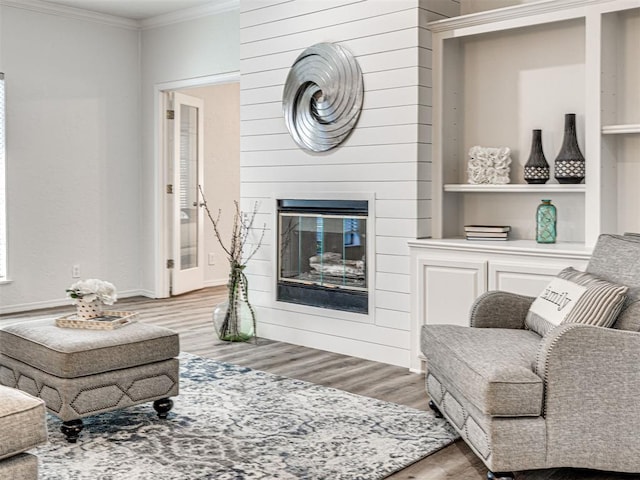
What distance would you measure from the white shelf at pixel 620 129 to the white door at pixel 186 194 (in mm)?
4460

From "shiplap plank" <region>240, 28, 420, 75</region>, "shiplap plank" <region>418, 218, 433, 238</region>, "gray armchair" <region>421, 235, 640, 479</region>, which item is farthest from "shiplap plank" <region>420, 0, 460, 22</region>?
"gray armchair" <region>421, 235, 640, 479</region>

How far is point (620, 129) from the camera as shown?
3.68 metres

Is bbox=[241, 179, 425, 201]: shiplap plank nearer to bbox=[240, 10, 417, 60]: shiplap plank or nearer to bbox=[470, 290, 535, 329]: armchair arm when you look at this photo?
bbox=[240, 10, 417, 60]: shiplap plank

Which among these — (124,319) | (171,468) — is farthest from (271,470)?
(124,319)

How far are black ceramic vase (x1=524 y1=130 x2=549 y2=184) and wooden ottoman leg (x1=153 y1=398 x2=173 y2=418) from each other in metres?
2.32

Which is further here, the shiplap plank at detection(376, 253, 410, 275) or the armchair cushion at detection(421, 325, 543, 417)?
the shiplap plank at detection(376, 253, 410, 275)

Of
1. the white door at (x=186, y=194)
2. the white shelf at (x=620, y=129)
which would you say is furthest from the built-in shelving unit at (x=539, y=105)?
the white door at (x=186, y=194)

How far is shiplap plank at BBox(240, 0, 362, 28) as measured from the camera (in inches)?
188

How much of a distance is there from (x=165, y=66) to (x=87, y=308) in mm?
4020

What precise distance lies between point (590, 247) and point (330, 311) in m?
1.81

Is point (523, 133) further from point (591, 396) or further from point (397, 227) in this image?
point (591, 396)

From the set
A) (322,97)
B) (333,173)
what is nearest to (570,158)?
(333,173)

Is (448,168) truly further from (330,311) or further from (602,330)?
(602,330)

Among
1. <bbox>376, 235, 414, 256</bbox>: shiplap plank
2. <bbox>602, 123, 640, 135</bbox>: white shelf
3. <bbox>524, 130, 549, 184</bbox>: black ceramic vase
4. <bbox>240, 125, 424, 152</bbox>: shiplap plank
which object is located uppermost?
<bbox>240, 125, 424, 152</bbox>: shiplap plank
